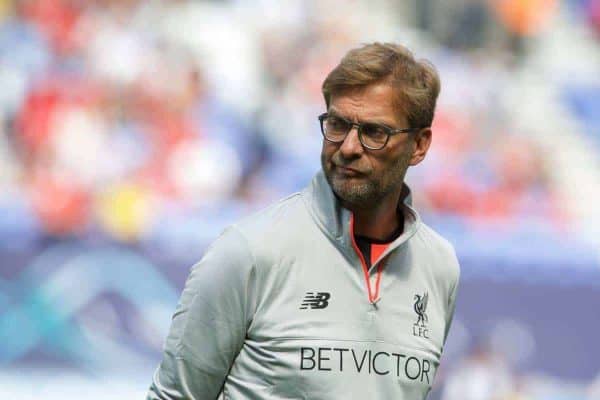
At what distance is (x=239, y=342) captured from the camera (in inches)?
105

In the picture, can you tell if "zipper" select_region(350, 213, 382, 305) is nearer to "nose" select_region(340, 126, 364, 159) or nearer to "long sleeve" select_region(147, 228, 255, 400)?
"nose" select_region(340, 126, 364, 159)

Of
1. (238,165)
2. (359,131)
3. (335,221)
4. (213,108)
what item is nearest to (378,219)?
(335,221)

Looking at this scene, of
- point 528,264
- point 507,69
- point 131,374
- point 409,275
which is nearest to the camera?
point 409,275

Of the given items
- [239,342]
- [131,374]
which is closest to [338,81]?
[239,342]

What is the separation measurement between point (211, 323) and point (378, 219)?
1.60 ft

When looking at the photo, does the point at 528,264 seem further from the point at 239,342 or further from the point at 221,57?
the point at 239,342

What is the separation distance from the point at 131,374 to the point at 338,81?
21.2 feet

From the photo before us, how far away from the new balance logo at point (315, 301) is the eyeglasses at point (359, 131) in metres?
0.34

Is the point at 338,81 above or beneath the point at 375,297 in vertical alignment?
above

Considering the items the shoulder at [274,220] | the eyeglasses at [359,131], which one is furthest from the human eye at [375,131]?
the shoulder at [274,220]

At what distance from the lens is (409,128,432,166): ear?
2.91 metres

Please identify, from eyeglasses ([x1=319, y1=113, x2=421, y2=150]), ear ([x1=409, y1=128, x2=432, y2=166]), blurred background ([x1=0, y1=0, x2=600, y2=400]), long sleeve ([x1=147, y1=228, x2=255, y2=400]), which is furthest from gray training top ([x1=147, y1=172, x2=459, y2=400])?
Result: blurred background ([x1=0, y1=0, x2=600, y2=400])

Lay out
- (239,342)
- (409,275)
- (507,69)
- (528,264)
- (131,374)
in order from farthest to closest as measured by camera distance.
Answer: (507,69) < (528,264) < (131,374) < (409,275) < (239,342)

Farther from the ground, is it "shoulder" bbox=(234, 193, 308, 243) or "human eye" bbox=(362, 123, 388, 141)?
"human eye" bbox=(362, 123, 388, 141)
